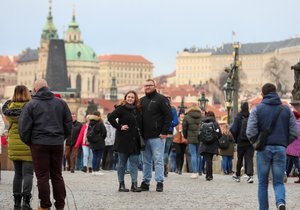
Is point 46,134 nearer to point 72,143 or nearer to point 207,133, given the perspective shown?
point 207,133

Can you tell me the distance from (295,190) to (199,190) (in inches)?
56.7

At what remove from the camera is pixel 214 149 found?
797 inches

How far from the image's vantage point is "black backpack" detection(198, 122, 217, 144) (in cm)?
2012

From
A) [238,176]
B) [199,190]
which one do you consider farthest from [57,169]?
[238,176]

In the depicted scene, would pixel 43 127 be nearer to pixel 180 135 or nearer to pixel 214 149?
pixel 214 149

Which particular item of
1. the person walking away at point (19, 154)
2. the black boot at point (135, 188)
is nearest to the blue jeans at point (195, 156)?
the black boot at point (135, 188)

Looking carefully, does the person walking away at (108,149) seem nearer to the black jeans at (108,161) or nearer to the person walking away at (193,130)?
the black jeans at (108,161)

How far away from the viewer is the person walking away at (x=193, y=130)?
831 inches

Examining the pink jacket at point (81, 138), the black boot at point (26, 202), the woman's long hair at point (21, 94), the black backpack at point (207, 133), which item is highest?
the woman's long hair at point (21, 94)

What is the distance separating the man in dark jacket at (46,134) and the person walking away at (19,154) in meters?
0.50

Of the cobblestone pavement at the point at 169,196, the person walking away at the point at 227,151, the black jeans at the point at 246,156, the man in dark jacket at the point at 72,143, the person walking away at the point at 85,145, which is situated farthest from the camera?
the man in dark jacket at the point at 72,143

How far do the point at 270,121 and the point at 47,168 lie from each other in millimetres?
2590

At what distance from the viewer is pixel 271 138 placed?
A: 12.8 meters

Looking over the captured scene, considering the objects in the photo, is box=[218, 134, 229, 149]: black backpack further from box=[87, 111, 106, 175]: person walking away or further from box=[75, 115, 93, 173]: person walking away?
box=[87, 111, 106, 175]: person walking away
